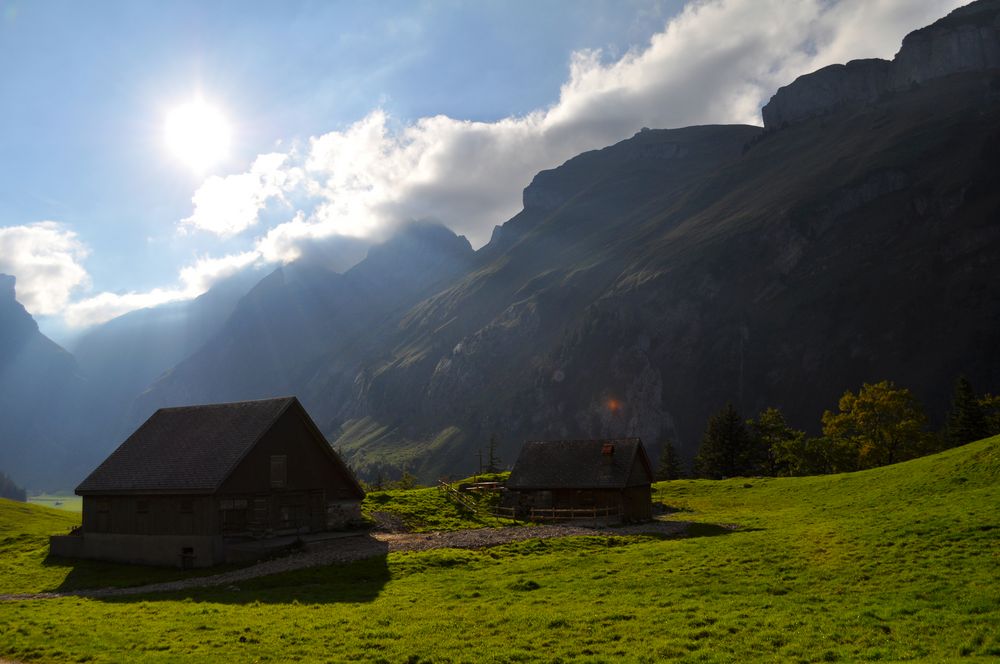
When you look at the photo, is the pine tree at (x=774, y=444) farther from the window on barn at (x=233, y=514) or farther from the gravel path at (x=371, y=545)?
the window on barn at (x=233, y=514)

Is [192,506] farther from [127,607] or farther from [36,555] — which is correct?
[127,607]

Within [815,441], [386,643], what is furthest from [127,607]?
[815,441]

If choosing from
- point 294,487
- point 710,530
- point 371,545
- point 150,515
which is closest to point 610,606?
point 371,545

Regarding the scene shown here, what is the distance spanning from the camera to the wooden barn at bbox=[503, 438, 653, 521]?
57.9 metres

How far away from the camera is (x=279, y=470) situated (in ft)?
155

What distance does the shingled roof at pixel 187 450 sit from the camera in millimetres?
43875

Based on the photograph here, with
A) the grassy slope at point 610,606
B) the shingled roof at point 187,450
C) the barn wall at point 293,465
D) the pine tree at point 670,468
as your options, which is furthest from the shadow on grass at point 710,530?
the pine tree at point 670,468

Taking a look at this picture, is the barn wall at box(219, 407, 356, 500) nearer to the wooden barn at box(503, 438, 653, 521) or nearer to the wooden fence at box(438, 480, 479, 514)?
the wooden fence at box(438, 480, 479, 514)

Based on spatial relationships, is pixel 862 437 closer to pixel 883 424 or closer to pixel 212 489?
pixel 883 424

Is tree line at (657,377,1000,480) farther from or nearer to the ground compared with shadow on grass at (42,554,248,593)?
farther from the ground

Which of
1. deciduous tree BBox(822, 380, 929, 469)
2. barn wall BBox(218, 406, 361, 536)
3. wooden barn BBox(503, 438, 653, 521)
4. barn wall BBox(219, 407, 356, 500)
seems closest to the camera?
barn wall BBox(219, 407, 356, 500)

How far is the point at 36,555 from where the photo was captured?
4488cm

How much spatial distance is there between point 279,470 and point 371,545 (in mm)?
9842

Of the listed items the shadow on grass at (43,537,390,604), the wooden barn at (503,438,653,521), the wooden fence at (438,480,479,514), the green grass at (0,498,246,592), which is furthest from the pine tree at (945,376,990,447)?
the green grass at (0,498,246,592)
